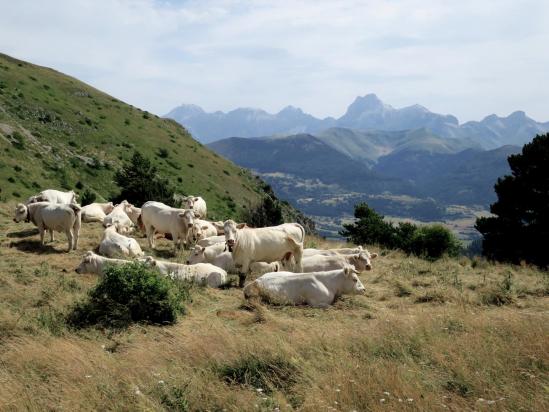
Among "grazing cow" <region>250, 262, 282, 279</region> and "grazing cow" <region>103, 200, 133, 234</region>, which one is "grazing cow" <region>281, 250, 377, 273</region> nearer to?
"grazing cow" <region>250, 262, 282, 279</region>

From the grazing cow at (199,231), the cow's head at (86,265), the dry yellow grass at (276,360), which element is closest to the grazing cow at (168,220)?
the grazing cow at (199,231)

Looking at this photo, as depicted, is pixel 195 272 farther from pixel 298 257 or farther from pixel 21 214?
pixel 21 214

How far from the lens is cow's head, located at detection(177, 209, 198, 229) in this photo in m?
19.2

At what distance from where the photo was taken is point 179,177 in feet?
245

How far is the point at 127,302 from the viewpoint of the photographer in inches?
438

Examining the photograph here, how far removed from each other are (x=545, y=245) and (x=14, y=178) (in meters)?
45.4

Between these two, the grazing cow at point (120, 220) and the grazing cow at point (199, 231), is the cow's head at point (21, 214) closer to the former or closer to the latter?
the grazing cow at point (120, 220)

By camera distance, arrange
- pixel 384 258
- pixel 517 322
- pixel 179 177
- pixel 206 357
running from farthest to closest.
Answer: pixel 179 177 < pixel 384 258 < pixel 517 322 < pixel 206 357

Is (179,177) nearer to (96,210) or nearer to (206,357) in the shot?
(96,210)

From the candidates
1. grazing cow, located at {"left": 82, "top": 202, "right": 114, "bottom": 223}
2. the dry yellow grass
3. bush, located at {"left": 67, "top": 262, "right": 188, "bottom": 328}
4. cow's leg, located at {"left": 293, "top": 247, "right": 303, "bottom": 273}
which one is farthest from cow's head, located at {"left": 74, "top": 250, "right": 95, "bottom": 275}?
grazing cow, located at {"left": 82, "top": 202, "right": 114, "bottom": 223}

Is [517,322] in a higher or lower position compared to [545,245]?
higher

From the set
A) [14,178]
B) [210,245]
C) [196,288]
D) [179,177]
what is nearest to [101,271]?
[196,288]

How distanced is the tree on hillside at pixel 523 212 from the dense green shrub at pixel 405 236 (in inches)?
293

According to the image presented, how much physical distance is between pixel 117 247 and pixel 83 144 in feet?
187
